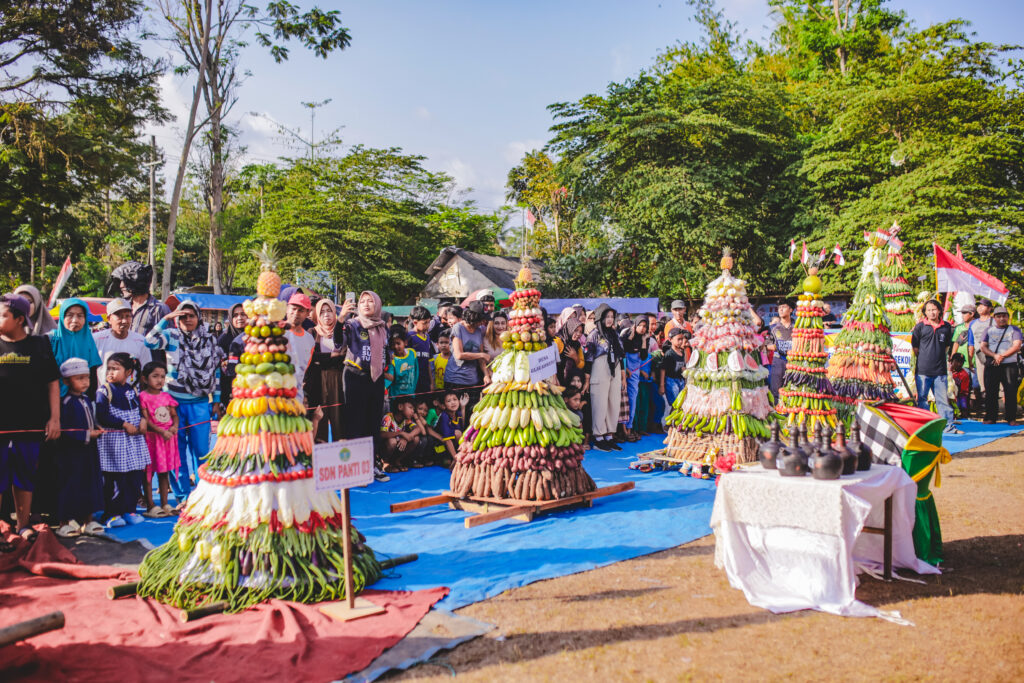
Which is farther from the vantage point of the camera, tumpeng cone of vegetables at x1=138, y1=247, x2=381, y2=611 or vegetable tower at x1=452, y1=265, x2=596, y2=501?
vegetable tower at x1=452, y1=265, x2=596, y2=501

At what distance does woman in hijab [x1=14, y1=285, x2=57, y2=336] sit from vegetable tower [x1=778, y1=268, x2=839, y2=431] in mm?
7704

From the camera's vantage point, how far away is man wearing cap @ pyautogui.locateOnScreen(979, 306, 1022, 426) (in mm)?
12508

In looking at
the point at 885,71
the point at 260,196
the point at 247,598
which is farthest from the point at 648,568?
the point at 260,196

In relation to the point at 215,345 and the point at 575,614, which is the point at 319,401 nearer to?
the point at 215,345

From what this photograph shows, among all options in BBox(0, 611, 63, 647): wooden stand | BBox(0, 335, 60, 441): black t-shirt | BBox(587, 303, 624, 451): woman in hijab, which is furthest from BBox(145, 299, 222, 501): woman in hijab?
BBox(587, 303, 624, 451): woman in hijab

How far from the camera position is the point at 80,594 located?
4566 millimetres

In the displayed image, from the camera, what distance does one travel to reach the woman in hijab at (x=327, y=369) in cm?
784

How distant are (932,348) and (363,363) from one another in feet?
32.3

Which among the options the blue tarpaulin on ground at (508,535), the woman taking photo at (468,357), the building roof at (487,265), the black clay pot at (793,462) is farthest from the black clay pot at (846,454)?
the building roof at (487,265)

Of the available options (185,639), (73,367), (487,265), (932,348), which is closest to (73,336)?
(73,367)

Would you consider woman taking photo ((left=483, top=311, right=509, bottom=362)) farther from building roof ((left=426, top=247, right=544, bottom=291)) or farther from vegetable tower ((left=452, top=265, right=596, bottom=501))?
building roof ((left=426, top=247, right=544, bottom=291))

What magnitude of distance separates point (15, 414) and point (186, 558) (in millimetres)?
2341

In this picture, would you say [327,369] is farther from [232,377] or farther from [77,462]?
[77,462]

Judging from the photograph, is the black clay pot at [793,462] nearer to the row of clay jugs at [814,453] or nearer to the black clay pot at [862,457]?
the row of clay jugs at [814,453]
